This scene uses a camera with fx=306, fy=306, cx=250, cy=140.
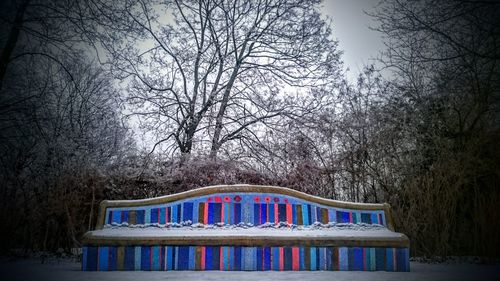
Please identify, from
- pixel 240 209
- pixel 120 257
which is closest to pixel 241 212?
pixel 240 209

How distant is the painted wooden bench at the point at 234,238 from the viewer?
3.11m

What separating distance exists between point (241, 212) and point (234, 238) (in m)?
0.57

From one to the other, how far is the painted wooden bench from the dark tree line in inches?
48.6

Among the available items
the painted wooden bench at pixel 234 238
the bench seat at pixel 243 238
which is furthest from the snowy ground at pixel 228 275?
the bench seat at pixel 243 238

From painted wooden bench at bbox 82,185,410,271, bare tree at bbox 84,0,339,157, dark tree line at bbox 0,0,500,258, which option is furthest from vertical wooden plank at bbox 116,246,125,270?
bare tree at bbox 84,0,339,157

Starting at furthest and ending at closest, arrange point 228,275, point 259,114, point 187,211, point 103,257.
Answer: point 259,114
point 187,211
point 103,257
point 228,275

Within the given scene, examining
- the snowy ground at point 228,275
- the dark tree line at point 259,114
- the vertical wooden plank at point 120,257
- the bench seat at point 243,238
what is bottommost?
the snowy ground at point 228,275

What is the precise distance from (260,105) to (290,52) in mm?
1670

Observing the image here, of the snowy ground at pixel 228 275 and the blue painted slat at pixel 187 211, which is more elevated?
the blue painted slat at pixel 187 211

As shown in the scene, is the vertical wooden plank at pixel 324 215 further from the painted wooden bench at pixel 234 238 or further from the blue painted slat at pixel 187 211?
the blue painted slat at pixel 187 211

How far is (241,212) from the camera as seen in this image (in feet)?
12.2

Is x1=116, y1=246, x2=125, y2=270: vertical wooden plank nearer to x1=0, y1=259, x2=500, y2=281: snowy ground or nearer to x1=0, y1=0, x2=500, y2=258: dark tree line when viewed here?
x1=0, y1=259, x2=500, y2=281: snowy ground

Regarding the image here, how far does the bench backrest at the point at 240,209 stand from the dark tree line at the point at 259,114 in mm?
Answer: 1128

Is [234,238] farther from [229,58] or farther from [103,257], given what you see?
[229,58]
